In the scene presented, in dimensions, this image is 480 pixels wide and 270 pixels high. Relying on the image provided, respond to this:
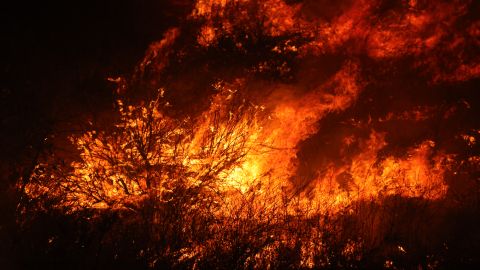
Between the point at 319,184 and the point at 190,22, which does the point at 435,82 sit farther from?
the point at 190,22

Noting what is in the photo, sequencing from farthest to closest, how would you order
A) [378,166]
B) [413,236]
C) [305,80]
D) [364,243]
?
[305,80]
[378,166]
[413,236]
[364,243]

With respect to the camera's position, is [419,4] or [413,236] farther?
[419,4]

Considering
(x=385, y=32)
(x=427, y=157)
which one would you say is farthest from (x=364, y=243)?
(x=385, y=32)

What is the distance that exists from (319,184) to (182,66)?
4.37m

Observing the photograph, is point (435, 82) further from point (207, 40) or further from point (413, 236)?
point (207, 40)

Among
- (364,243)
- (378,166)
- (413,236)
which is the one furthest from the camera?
(378,166)

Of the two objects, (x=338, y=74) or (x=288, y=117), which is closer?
(x=288, y=117)

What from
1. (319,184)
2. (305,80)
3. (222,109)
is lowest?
(319,184)

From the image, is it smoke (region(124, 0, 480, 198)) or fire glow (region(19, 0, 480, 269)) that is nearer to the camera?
fire glow (region(19, 0, 480, 269))

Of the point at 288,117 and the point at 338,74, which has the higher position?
the point at 338,74

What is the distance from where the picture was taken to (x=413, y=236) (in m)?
8.65

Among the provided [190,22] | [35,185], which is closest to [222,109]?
[190,22]

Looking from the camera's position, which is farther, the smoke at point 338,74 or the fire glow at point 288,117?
the smoke at point 338,74

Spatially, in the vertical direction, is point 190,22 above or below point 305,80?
above
